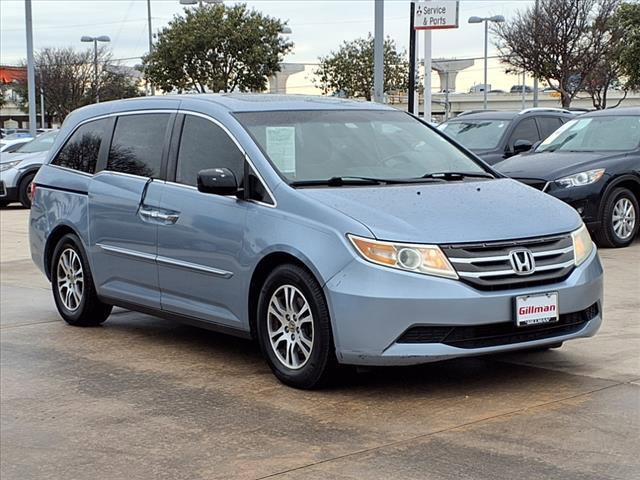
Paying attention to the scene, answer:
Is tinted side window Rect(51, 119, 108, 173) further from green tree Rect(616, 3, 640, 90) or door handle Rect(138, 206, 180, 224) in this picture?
green tree Rect(616, 3, 640, 90)

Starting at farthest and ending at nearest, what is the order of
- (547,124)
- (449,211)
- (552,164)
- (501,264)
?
1. (547,124)
2. (552,164)
3. (449,211)
4. (501,264)

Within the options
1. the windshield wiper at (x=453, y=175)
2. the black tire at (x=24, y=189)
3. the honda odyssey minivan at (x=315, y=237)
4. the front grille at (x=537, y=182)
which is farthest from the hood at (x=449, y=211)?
the black tire at (x=24, y=189)

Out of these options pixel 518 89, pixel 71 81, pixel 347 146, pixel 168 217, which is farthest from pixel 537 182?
pixel 518 89

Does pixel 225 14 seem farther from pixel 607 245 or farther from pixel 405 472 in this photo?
pixel 405 472

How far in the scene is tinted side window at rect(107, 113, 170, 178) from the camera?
7344 mm

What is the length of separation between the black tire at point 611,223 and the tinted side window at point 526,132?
361 cm

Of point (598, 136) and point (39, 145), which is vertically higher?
point (598, 136)

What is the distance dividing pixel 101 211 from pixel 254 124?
1.61 meters

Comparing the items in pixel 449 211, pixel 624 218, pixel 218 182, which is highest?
pixel 218 182

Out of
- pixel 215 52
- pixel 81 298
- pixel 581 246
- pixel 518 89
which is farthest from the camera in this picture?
pixel 518 89

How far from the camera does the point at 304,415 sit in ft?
18.1

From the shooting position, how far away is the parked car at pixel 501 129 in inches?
603

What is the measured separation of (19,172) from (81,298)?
1336 cm

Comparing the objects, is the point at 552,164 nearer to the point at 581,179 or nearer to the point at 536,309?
the point at 581,179
